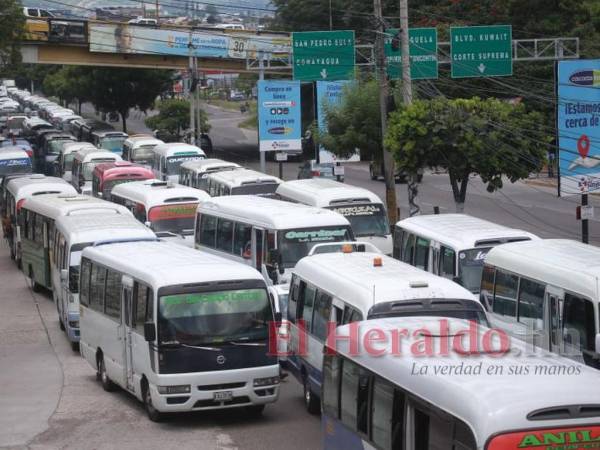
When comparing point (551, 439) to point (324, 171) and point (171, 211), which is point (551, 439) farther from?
point (324, 171)

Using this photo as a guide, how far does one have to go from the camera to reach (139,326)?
16.5 meters

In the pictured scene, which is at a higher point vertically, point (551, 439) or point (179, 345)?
point (551, 439)

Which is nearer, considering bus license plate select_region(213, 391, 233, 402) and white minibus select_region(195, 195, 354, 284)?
bus license plate select_region(213, 391, 233, 402)

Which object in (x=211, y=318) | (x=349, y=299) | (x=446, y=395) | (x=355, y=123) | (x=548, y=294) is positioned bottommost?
(x=211, y=318)

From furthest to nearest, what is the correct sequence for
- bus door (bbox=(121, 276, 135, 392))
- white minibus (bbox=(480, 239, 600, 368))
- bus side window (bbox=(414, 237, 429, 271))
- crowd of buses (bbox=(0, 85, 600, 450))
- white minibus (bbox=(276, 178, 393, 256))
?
1. white minibus (bbox=(276, 178, 393, 256))
2. bus side window (bbox=(414, 237, 429, 271))
3. bus door (bbox=(121, 276, 135, 392))
4. white minibus (bbox=(480, 239, 600, 368))
5. crowd of buses (bbox=(0, 85, 600, 450))

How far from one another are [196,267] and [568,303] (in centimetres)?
504

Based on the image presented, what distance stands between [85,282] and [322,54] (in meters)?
20.5

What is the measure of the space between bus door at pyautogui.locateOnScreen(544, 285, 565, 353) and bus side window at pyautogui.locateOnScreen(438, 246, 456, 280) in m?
5.03

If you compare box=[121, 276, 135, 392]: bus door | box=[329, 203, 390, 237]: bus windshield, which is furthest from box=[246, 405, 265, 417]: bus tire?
box=[329, 203, 390, 237]: bus windshield

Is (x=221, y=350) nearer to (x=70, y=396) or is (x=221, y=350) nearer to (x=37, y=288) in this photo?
(x=70, y=396)

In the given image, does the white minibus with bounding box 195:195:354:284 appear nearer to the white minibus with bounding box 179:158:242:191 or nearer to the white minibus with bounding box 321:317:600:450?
the white minibus with bounding box 321:317:600:450

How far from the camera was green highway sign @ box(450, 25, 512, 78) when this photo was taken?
37031mm

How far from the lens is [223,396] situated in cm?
1562

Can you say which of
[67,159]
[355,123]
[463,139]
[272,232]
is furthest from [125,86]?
[272,232]
